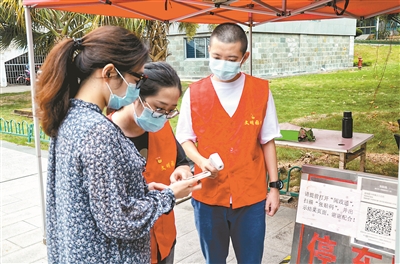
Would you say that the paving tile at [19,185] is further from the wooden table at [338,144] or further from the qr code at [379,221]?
the qr code at [379,221]

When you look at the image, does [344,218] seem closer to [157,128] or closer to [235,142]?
[235,142]

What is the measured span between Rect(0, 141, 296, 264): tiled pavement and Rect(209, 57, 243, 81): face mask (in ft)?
5.51

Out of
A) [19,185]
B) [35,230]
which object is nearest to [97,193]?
[35,230]

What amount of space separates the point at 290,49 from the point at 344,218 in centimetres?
1266

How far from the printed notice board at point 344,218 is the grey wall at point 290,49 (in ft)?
31.0

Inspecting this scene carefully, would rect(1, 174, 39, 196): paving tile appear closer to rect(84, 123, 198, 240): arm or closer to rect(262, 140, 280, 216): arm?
rect(262, 140, 280, 216): arm

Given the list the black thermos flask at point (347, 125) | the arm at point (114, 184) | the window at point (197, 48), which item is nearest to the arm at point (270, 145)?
the arm at point (114, 184)

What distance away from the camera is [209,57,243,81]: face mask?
192cm

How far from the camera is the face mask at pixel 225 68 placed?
1924 mm

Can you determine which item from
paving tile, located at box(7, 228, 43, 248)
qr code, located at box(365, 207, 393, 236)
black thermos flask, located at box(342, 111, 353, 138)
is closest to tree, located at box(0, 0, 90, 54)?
paving tile, located at box(7, 228, 43, 248)

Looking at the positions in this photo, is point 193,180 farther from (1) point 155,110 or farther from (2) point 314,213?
(2) point 314,213

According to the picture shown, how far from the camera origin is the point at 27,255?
10.5ft

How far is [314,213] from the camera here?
6.10 feet

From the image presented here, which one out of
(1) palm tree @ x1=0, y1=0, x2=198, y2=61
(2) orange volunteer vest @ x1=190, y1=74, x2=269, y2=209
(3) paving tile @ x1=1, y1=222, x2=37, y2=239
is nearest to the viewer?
(2) orange volunteer vest @ x1=190, y1=74, x2=269, y2=209
